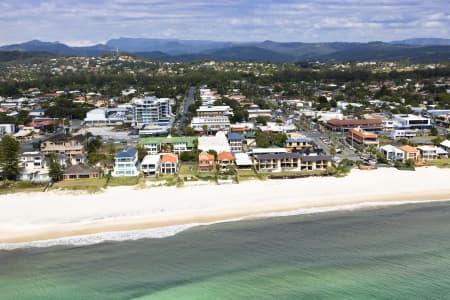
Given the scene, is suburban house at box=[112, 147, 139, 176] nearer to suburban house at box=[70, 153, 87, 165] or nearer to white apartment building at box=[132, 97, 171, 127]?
suburban house at box=[70, 153, 87, 165]

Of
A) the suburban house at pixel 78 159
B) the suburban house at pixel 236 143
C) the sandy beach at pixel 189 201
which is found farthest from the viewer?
the suburban house at pixel 236 143

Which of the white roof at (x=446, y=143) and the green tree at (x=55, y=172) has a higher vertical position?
the white roof at (x=446, y=143)

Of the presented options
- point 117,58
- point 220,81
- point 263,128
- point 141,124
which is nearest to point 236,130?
point 263,128

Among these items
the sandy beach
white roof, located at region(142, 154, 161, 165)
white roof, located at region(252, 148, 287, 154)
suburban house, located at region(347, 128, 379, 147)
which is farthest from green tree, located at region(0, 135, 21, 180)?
suburban house, located at region(347, 128, 379, 147)

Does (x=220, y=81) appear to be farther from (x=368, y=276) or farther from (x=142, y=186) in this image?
(x=368, y=276)

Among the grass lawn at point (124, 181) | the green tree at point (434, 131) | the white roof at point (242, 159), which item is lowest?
the grass lawn at point (124, 181)

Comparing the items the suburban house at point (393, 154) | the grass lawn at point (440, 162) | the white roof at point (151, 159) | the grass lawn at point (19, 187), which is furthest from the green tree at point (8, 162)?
the grass lawn at point (440, 162)

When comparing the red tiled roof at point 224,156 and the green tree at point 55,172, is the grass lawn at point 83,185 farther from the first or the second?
the red tiled roof at point 224,156
